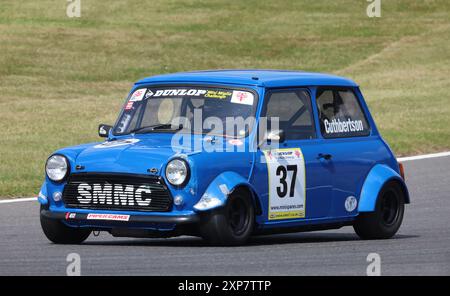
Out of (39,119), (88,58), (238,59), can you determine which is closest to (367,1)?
(238,59)

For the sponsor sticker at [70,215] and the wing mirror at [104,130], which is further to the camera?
the wing mirror at [104,130]

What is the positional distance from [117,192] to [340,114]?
2.59 m

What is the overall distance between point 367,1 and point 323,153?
1674 inches

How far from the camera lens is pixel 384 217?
39.5 feet

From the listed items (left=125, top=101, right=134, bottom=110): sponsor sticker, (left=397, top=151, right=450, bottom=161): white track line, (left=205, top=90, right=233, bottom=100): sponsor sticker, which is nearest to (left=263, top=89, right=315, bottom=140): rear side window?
Result: (left=205, top=90, right=233, bottom=100): sponsor sticker

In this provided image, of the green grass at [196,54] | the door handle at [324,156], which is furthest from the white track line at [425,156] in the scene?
the door handle at [324,156]

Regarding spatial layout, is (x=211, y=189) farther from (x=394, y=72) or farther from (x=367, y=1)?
(x=367, y=1)

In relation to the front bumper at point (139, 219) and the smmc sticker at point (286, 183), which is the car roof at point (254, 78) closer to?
the smmc sticker at point (286, 183)

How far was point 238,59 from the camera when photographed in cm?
4169

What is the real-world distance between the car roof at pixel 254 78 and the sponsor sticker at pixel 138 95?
80 millimetres

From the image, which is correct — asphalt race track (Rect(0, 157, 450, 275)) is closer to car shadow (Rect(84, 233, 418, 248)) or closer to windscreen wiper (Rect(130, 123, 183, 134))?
car shadow (Rect(84, 233, 418, 248))

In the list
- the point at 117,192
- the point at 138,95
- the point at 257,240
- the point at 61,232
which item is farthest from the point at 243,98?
the point at 61,232

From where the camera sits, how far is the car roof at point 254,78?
11.3 meters

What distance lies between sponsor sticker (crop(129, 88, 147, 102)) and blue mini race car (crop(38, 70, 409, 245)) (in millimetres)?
12
